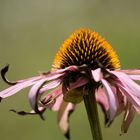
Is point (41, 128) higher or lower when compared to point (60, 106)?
lower

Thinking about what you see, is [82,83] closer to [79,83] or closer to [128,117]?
[79,83]

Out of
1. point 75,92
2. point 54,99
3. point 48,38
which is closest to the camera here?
point 75,92

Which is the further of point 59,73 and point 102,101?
point 102,101

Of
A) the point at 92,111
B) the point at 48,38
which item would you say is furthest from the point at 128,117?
the point at 48,38

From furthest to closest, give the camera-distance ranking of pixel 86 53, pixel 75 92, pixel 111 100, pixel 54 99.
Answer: pixel 86 53
pixel 54 99
pixel 75 92
pixel 111 100

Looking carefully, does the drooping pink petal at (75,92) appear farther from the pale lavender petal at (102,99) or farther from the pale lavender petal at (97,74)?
the pale lavender petal at (102,99)

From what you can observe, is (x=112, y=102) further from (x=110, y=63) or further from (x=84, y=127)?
(x=84, y=127)

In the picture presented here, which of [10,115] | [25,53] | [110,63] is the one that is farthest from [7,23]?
[110,63]
